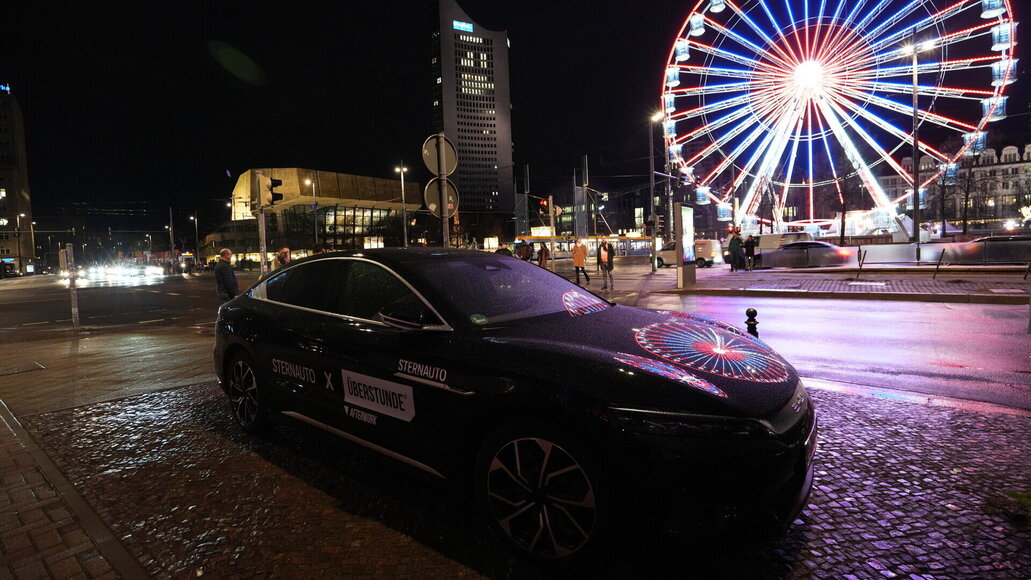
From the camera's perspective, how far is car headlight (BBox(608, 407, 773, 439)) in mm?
2129

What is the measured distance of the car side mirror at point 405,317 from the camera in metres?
2.85

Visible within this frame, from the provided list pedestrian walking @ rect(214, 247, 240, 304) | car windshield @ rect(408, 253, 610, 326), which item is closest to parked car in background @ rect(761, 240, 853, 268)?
pedestrian walking @ rect(214, 247, 240, 304)

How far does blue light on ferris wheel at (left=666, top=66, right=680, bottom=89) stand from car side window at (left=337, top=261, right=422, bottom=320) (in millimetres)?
28552

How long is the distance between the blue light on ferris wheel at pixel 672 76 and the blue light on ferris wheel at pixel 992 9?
12707 mm

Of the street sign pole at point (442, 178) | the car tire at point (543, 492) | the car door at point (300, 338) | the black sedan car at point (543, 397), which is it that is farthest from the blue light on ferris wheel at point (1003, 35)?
the car tire at point (543, 492)

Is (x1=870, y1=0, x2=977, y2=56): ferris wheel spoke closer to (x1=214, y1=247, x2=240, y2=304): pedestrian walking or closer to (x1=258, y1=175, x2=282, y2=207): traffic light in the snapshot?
(x1=258, y1=175, x2=282, y2=207): traffic light

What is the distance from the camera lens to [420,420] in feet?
9.36

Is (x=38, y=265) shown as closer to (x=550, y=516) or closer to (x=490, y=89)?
(x=490, y=89)

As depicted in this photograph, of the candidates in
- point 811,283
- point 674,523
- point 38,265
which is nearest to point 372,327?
point 674,523

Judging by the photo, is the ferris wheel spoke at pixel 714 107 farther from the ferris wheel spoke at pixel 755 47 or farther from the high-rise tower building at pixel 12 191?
the high-rise tower building at pixel 12 191

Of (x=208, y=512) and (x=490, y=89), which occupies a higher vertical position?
(x=490, y=89)

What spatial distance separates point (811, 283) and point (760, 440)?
16.2 m

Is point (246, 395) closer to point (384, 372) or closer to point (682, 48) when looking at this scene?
point (384, 372)

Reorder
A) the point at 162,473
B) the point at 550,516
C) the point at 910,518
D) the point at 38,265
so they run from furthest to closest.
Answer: the point at 38,265 < the point at 162,473 < the point at 910,518 < the point at 550,516
